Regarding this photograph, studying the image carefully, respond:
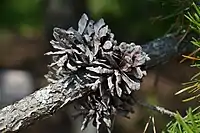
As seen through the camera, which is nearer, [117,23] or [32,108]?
[32,108]

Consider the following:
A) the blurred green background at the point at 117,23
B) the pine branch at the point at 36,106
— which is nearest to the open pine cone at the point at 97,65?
the pine branch at the point at 36,106

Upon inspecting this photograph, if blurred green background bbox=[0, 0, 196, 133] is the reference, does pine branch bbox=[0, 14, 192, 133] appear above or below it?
below

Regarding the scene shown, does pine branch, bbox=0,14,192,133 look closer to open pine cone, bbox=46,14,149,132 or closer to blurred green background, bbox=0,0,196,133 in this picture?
open pine cone, bbox=46,14,149,132

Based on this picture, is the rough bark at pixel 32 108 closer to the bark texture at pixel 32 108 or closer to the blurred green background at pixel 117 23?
the bark texture at pixel 32 108

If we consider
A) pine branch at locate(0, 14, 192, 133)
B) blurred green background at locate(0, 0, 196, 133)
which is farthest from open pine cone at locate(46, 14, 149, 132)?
blurred green background at locate(0, 0, 196, 133)


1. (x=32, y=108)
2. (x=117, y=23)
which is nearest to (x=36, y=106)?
(x=32, y=108)

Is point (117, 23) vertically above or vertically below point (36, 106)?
above

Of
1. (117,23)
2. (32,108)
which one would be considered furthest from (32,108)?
(117,23)

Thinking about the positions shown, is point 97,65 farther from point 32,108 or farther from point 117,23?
point 117,23

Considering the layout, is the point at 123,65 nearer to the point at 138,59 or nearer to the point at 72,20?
the point at 138,59
